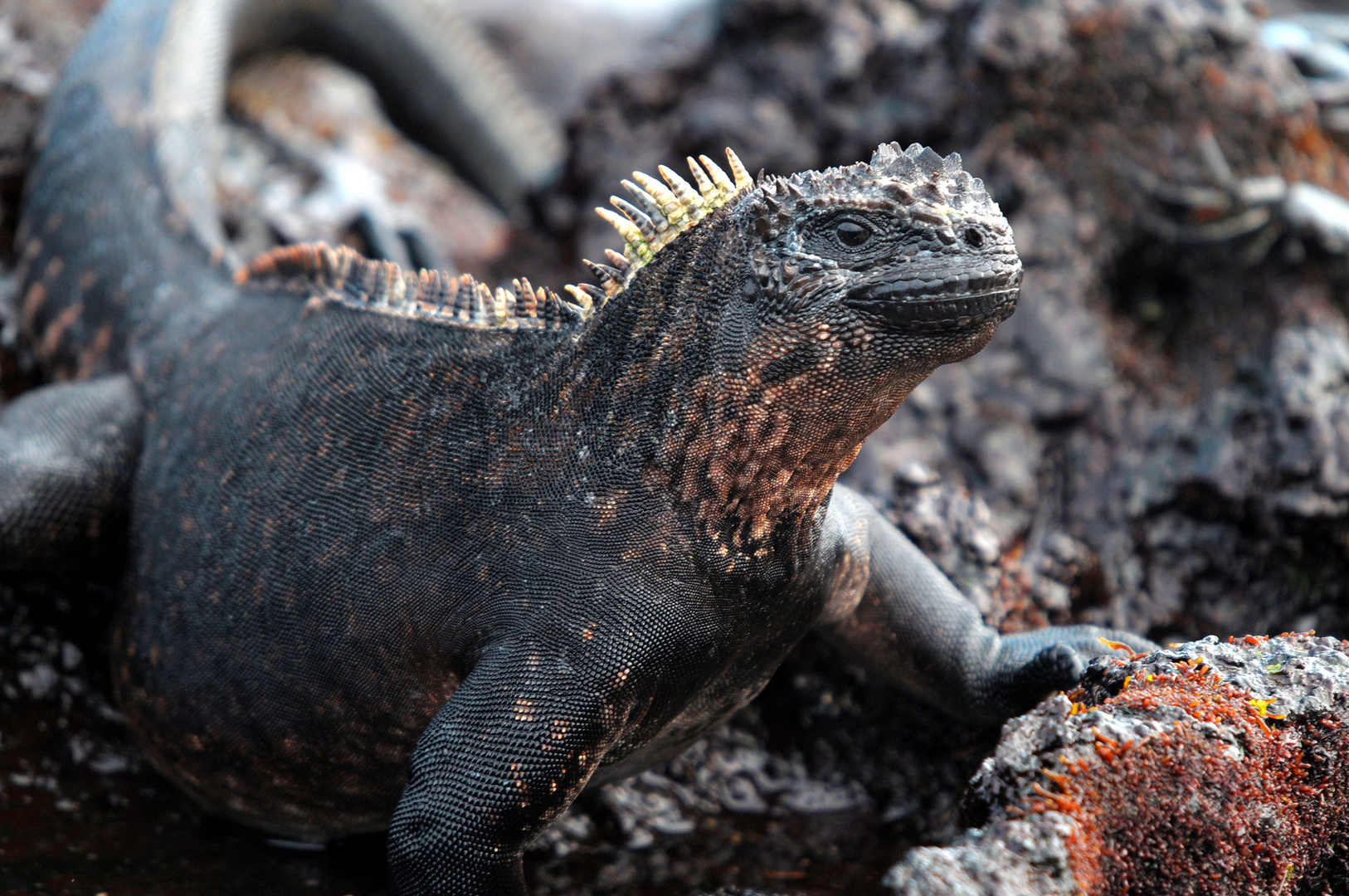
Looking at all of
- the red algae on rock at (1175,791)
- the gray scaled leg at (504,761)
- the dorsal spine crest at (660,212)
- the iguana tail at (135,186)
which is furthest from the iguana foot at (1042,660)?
the iguana tail at (135,186)

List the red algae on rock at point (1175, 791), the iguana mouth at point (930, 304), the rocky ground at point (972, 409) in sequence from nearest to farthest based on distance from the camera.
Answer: the red algae on rock at point (1175, 791), the iguana mouth at point (930, 304), the rocky ground at point (972, 409)

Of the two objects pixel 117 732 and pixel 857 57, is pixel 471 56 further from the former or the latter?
pixel 117 732

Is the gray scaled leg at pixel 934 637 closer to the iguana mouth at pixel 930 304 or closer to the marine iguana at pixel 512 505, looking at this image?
the marine iguana at pixel 512 505

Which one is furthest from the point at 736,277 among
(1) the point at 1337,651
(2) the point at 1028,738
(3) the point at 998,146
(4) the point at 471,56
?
(4) the point at 471,56

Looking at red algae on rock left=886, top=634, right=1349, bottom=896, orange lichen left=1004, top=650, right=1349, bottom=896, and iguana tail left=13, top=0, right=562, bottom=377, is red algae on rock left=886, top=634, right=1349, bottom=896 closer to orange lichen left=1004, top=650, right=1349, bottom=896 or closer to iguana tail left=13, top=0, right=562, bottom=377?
orange lichen left=1004, top=650, right=1349, bottom=896

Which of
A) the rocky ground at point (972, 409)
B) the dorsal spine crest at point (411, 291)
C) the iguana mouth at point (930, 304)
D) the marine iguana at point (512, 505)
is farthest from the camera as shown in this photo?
the rocky ground at point (972, 409)

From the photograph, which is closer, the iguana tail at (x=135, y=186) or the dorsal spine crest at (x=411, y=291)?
the dorsal spine crest at (x=411, y=291)

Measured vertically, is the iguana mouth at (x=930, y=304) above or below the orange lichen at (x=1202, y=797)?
above
